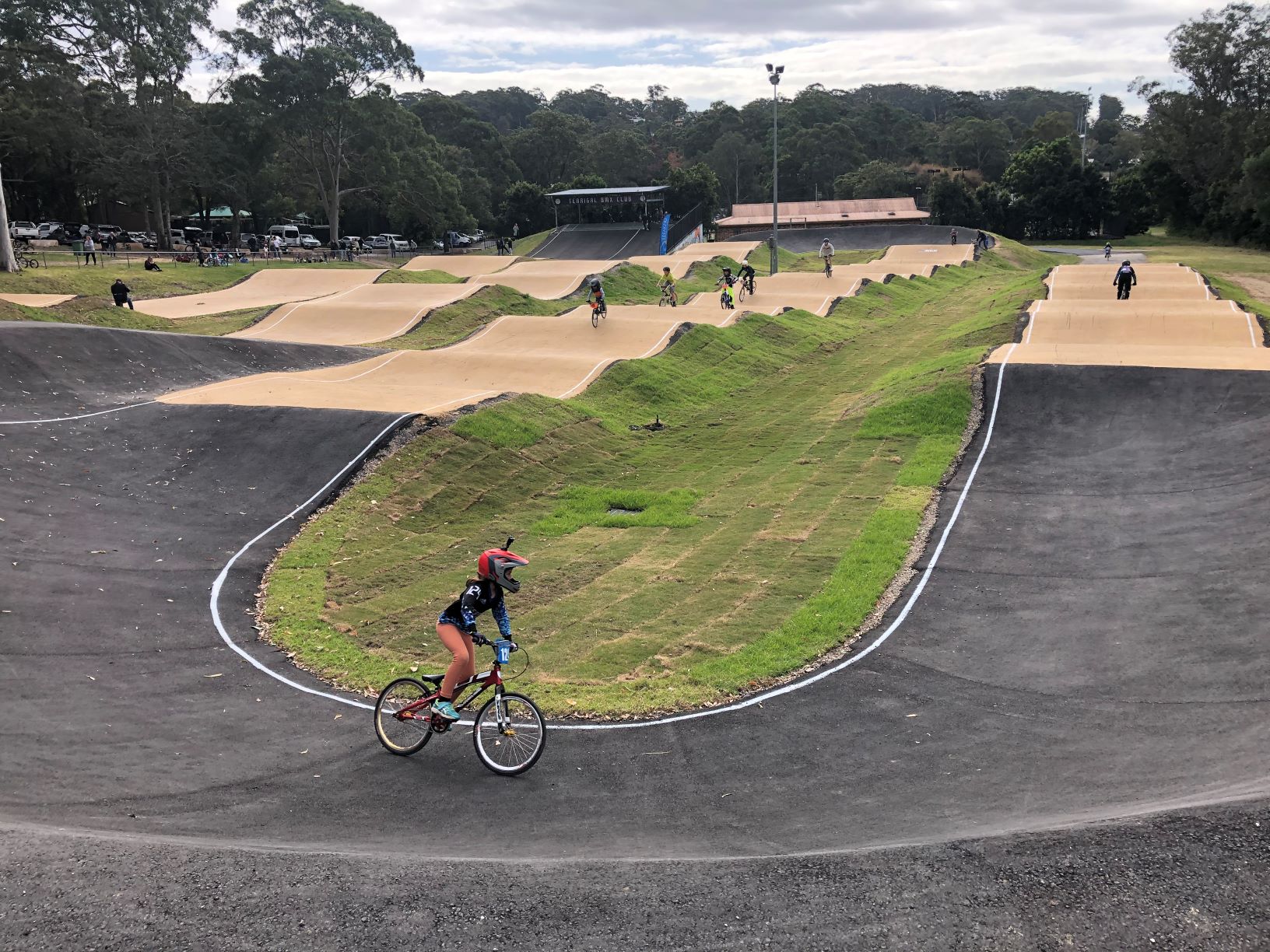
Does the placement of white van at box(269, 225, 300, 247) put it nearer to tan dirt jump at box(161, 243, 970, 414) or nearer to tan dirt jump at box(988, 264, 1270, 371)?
tan dirt jump at box(161, 243, 970, 414)

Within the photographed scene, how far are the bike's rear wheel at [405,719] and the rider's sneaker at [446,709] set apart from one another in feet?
0.32

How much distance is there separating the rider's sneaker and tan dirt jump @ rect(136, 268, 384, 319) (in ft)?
108

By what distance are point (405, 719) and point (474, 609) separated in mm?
1377

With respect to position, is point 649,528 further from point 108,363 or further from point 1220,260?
point 1220,260

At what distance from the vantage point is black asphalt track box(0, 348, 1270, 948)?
5.49 meters

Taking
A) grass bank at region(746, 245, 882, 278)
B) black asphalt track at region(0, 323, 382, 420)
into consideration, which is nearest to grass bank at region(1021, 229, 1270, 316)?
grass bank at region(746, 245, 882, 278)

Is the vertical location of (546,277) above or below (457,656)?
above

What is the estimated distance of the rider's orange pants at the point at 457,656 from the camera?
784 cm

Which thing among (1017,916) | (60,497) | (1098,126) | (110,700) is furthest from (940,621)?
(1098,126)

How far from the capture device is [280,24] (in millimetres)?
59094

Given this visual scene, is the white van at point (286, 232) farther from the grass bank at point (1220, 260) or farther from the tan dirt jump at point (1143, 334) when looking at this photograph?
the tan dirt jump at point (1143, 334)

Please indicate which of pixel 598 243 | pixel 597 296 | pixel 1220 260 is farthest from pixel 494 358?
pixel 1220 260

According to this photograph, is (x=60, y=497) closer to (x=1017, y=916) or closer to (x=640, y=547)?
(x=640, y=547)

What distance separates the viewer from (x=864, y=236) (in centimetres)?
6894
